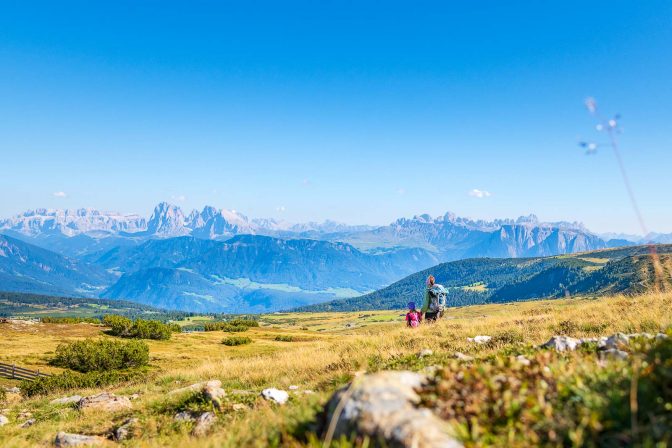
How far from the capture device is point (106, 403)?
1481cm

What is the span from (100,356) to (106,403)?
26.0m

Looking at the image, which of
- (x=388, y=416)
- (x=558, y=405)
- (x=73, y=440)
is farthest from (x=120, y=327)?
(x=558, y=405)

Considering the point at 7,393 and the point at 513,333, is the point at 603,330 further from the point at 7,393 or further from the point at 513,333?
the point at 7,393

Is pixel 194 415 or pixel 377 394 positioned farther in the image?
pixel 194 415

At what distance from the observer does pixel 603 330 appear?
45.3ft

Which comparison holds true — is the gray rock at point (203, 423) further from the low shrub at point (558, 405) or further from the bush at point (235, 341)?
the bush at point (235, 341)

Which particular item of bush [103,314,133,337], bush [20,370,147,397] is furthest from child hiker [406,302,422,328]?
bush [103,314,133,337]

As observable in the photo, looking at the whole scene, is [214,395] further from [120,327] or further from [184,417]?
[120,327]

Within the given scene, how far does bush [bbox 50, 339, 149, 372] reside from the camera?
3706 centimetres

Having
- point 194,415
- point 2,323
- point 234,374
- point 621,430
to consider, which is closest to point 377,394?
point 621,430

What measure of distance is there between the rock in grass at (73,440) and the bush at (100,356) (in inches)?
1168

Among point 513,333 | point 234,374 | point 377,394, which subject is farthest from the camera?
point 234,374

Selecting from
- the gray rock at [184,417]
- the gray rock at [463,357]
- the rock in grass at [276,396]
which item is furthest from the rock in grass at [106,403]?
the gray rock at [463,357]

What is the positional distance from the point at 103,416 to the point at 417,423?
1238cm
